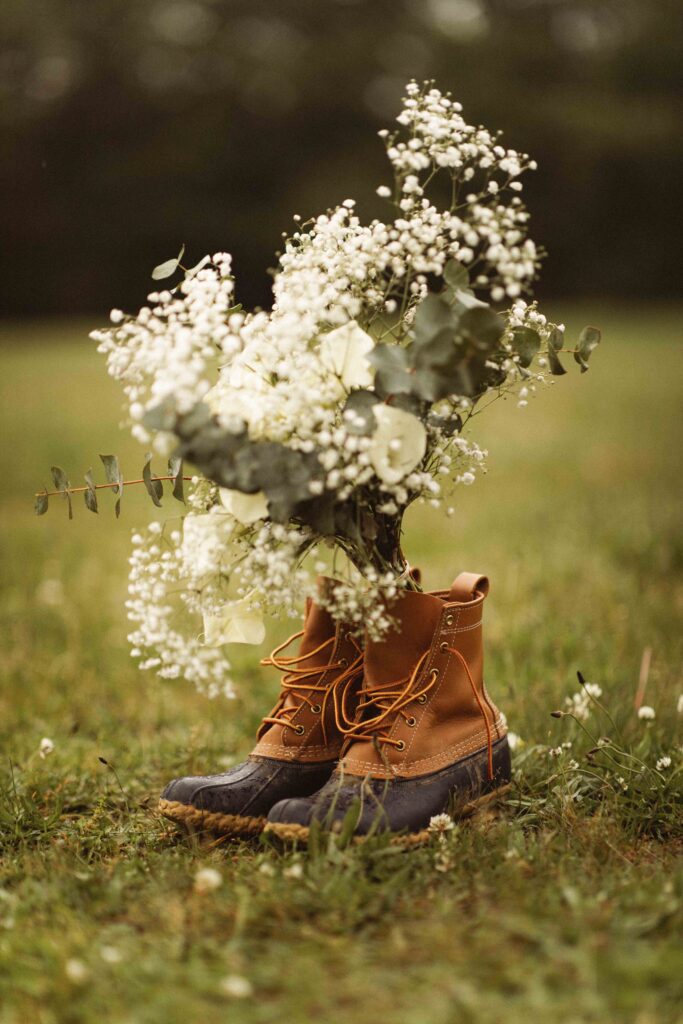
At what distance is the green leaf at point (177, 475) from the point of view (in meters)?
2.22

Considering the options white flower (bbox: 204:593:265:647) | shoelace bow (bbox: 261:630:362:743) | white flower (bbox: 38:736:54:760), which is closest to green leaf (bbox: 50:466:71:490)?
white flower (bbox: 204:593:265:647)

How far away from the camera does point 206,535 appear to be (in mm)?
2125

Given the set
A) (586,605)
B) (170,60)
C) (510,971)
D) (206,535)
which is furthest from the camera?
(170,60)

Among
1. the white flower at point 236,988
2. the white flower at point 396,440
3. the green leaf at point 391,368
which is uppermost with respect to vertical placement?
the green leaf at point 391,368

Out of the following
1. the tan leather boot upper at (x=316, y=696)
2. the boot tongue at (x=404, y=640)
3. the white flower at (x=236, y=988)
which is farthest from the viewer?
the tan leather boot upper at (x=316, y=696)

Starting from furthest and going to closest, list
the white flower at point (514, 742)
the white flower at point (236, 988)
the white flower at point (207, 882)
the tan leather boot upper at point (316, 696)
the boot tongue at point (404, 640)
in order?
the white flower at point (514, 742) < the tan leather boot upper at point (316, 696) < the boot tongue at point (404, 640) < the white flower at point (207, 882) < the white flower at point (236, 988)

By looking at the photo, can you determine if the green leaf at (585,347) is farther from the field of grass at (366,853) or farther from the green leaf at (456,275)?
the field of grass at (366,853)

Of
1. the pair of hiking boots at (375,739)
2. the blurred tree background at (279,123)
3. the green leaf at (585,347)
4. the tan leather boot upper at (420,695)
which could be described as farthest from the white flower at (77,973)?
the blurred tree background at (279,123)

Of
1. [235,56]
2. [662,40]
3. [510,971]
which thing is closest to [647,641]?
[510,971]

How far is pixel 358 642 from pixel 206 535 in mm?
471

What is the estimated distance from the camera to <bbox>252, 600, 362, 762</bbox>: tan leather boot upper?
232cm

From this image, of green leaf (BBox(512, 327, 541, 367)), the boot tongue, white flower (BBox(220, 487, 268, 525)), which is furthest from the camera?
the boot tongue

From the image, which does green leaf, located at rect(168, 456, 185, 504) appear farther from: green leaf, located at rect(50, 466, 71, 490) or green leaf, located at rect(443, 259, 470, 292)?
green leaf, located at rect(443, 259, 470, 292)

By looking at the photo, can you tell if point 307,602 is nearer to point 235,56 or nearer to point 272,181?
point 272,181
